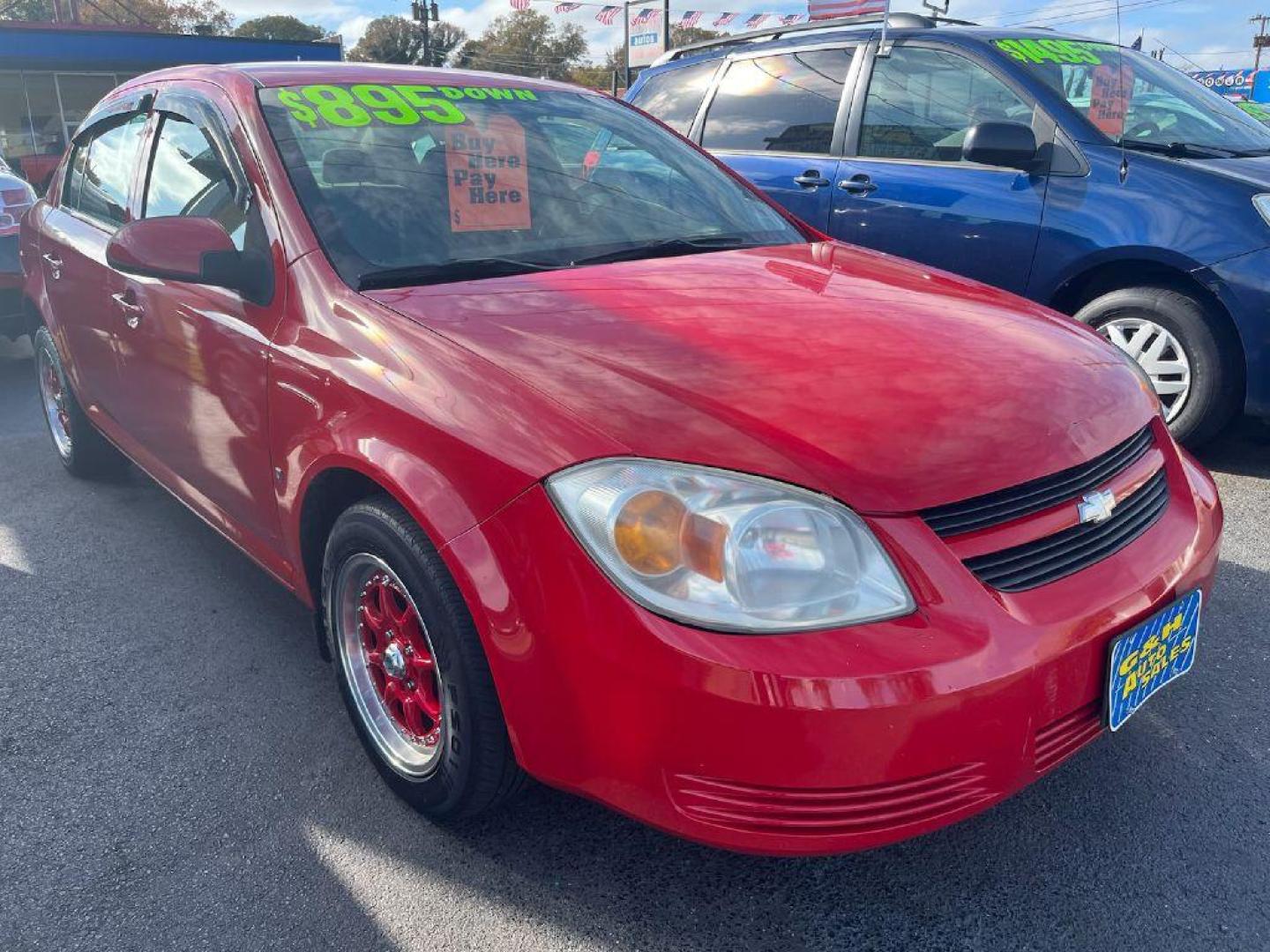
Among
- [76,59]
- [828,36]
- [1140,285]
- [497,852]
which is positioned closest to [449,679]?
[497,852]

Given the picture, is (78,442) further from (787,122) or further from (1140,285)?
(1140,285)

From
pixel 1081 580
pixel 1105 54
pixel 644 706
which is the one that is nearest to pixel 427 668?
pixel 644 706

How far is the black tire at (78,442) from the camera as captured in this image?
153 inches

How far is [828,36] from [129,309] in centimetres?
370

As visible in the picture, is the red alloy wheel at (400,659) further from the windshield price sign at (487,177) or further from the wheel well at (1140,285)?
the wheel well at (1140,285)

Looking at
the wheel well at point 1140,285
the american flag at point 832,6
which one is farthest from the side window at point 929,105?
the american flag at point 832,6

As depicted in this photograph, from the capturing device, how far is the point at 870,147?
4.68 m

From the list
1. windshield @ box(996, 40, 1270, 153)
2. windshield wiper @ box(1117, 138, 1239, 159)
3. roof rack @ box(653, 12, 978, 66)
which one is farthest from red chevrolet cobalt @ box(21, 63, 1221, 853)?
roof rack @ box(653, 12, 978, 66)

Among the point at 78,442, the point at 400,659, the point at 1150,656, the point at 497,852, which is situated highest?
the point at 1150,656

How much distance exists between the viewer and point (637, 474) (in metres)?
1.52

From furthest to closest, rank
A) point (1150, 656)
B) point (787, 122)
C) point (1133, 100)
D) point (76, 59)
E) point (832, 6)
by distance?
point (76, 59) → point (832, 6) → point (787, 122) → point (1133, 100) → point (1150, 656)

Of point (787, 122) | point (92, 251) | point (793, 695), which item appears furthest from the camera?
point (787, 122)

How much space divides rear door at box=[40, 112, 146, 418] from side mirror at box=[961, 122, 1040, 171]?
9.91 feet

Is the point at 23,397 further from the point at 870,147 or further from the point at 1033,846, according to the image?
the point at 1033,846
